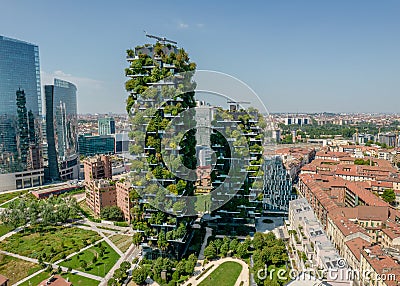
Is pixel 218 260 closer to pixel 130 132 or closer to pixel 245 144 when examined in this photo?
pixel 245 144

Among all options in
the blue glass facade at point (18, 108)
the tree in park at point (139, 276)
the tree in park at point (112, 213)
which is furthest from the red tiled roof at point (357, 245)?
the blue glass facade at point (18, 108)

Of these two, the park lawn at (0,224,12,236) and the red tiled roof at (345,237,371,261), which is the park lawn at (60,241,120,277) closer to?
the park lawn at (0,224,12,236)

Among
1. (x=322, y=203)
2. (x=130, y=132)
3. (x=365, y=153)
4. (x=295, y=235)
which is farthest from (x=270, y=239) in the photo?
(x=365, y=153)

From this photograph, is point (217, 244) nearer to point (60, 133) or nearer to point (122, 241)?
point (122, 241)

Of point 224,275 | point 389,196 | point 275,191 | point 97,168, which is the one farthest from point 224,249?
point 97,168

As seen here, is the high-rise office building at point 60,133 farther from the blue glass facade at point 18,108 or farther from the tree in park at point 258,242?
the tree in park at point 258,242
